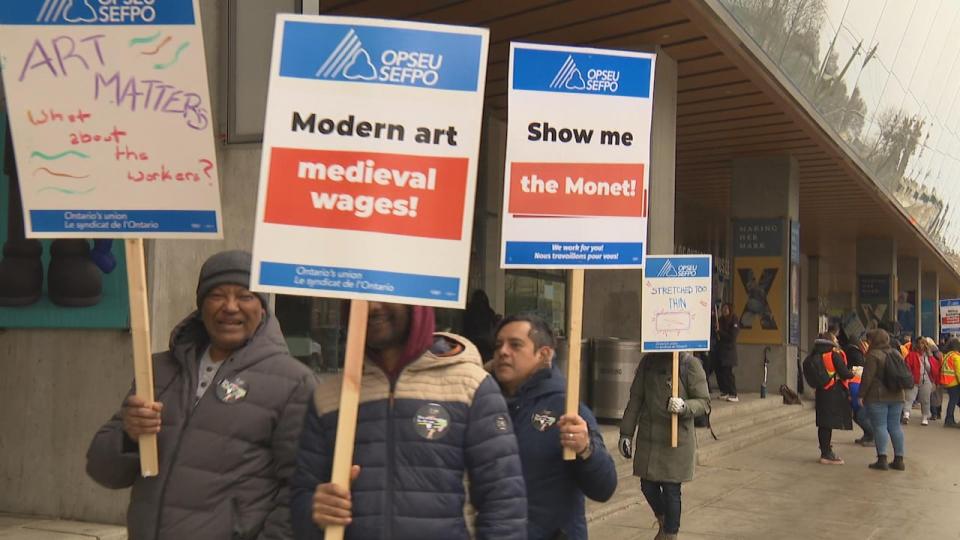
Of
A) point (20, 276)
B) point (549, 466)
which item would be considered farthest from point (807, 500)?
point (20, 276)

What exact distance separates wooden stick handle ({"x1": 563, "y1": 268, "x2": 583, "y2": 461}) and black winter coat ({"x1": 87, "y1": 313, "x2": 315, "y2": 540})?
3.21 feet

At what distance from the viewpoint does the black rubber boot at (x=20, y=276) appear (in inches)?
226

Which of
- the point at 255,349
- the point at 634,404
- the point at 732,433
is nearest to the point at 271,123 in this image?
the point at 255,349

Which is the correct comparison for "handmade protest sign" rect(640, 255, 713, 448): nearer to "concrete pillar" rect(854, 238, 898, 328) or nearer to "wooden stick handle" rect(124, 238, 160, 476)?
"wooden stick handle" rect(124, 238, 160, 476)

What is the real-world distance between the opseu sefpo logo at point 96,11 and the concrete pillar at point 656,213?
26.4 feet

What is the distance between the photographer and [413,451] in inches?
97.3

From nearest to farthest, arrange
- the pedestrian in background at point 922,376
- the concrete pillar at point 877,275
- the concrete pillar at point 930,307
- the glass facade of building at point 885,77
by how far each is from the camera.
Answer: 1. the glass facade of building at point 885,77
2. the pedestrian in background at point 922,376
3. the concrete pillar at point 877,275
4. the concrete pillar at point 930,307

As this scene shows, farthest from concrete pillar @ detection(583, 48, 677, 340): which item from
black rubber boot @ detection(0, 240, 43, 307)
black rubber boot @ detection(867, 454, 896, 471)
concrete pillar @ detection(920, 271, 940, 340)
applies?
concrete pillar @ detection(920, 271, 940, 340)

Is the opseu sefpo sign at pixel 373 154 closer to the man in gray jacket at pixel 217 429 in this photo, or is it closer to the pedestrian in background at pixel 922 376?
the man in gray jacket at pixel 217 429

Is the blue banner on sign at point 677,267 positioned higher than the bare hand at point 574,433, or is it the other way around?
the blue banner on sign at point 677,267

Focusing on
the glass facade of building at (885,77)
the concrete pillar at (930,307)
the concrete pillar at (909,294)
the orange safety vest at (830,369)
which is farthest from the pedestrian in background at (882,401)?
the concrete pillar at (930,307)

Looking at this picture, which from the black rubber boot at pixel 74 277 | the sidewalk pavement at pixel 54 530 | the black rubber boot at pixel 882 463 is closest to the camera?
the sidewalk pavement at pixel 54 530

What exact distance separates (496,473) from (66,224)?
1.70 m

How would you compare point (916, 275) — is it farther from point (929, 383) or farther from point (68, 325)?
point (68, 325)
